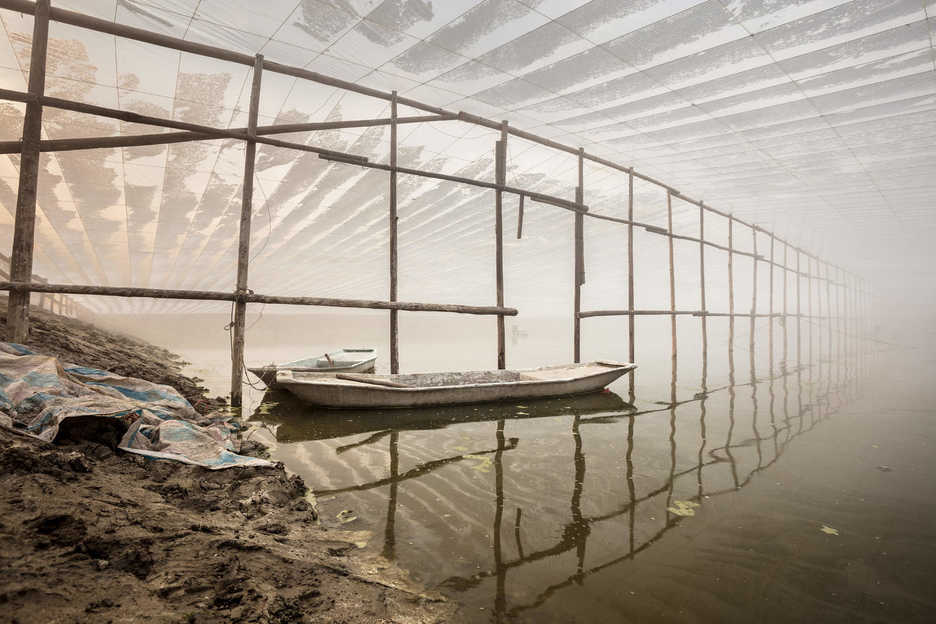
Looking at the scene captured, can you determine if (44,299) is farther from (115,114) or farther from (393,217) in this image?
(393,217)

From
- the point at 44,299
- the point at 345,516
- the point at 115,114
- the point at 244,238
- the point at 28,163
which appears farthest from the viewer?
the point at 44,299

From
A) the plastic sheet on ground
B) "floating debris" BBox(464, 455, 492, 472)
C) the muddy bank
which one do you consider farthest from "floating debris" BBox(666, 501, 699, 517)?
the plastic sheet on ground

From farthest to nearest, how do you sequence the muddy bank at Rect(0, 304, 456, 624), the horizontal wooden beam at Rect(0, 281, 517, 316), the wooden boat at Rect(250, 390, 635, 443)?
the wooden boat at Rect(250, 390, 635, 443), the horizontal wooden beam at Rect(0, 281, 517, 316), the muddy bank at Rect(0, 304, 456, 624)

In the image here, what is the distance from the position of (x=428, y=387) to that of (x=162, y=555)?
384 cm

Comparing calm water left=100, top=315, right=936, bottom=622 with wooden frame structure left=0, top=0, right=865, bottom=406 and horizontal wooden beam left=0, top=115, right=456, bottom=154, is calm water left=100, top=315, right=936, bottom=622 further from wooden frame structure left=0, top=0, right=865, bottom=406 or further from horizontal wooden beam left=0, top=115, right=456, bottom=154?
horizontal wooden beam left=0, top=115, right=456, bottom=154

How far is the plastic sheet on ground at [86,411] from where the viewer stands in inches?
103

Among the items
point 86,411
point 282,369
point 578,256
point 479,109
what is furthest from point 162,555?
point 578,256

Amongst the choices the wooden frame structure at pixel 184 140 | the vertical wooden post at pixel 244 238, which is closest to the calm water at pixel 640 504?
the vertical wooden post at pixel 244 238

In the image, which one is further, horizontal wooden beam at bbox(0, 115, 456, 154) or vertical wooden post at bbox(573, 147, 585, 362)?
vertical wooden post at bbox(573, 147, 585, 362)

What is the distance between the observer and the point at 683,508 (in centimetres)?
277

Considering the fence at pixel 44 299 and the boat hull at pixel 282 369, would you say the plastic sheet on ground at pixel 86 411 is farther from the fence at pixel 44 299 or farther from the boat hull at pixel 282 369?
the fence at pixel 44 299

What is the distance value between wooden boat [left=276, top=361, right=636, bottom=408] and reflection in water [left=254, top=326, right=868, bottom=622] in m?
0.17

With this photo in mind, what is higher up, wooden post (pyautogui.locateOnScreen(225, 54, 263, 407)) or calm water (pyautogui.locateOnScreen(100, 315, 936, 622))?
wooden post (pyautogui.locateOnScreen(225, 54, 263, 407))

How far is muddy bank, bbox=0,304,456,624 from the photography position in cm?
134
